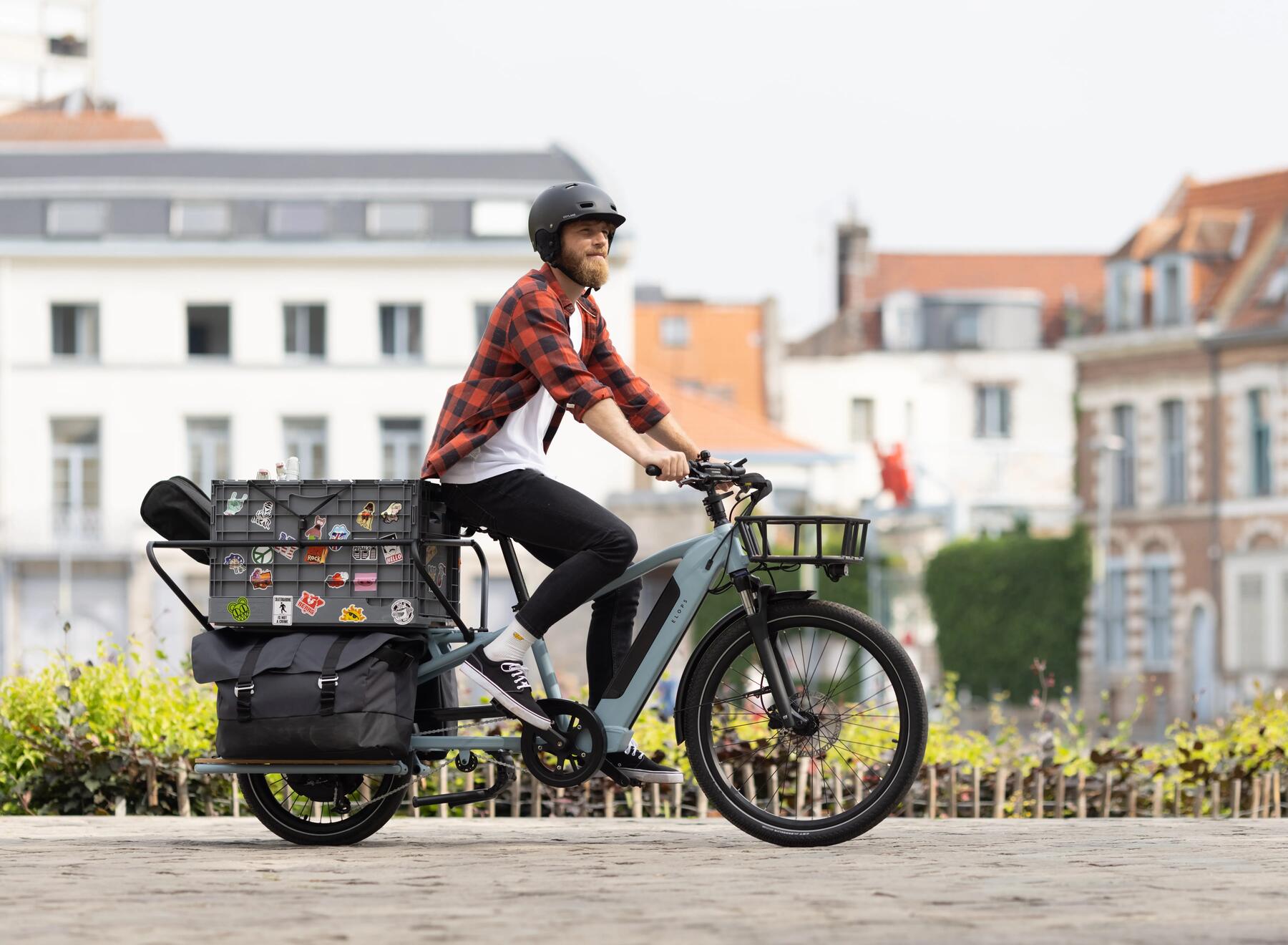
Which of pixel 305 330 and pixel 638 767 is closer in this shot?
pixel 638 767

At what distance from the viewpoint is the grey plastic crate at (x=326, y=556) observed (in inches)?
275

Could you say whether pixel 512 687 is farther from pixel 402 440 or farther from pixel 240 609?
pixel 402 440

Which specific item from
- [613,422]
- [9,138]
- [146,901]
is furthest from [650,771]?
[9,138]

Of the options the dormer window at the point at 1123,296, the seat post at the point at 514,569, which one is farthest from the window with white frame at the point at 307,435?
the seat post at the point at 514,569

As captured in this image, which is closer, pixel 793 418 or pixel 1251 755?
pixel 1251 755

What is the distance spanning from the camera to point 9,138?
6500 cm

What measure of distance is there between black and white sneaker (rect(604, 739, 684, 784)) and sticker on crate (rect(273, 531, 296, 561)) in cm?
110

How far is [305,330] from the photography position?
55.1 m

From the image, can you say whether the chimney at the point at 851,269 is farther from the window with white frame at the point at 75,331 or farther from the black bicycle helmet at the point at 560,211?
the black bicycle helmet at the point at 560,211

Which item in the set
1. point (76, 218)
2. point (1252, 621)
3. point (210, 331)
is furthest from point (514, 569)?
point (76, 218)

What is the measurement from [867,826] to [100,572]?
4748cm

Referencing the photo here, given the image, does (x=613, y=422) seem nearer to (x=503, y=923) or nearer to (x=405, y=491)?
(x=405, y=491)

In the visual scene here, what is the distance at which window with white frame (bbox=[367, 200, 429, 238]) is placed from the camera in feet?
181

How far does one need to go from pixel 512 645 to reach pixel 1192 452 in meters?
47.1
